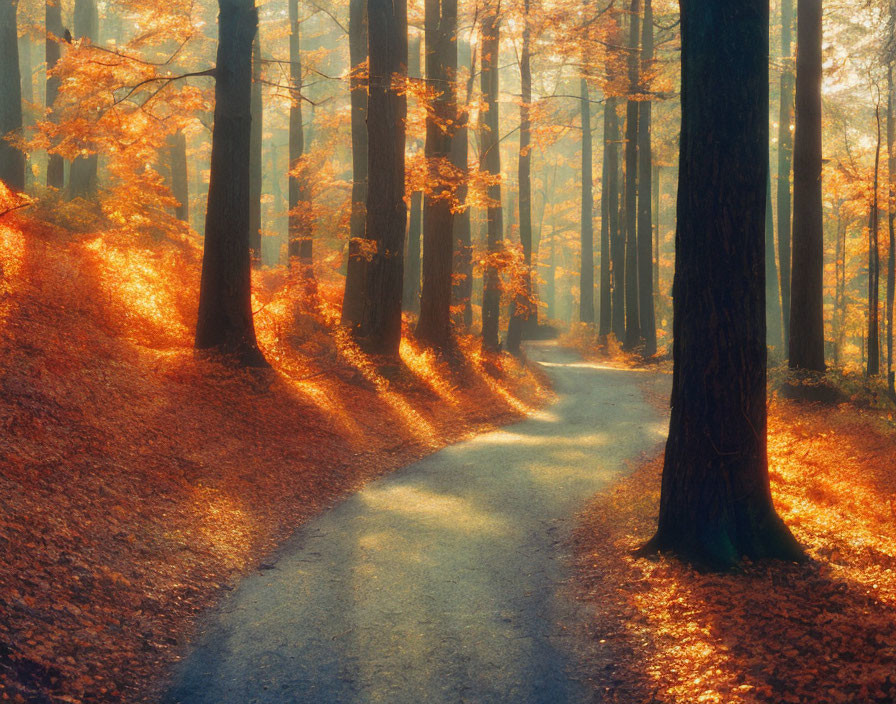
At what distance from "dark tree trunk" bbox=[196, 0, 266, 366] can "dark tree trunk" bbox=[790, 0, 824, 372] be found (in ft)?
32.8

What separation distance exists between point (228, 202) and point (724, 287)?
891 centimetres

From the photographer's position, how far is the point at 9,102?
18.0 metres

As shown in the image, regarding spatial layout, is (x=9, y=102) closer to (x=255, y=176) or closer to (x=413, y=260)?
(x=255, y=176)

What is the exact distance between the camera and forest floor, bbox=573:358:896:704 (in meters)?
4.13

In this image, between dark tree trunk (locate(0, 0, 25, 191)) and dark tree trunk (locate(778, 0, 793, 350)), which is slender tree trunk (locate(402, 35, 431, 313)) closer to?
dark tree trunk (locate(0, 0, 25, 191))

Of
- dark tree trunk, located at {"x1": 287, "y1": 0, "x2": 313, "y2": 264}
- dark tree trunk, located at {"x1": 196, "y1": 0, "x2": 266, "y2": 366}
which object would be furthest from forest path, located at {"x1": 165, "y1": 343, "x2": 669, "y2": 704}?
dark tree trunk, located at {"x1": 287, "y1": 0, "x2": 313, "y2": 264}

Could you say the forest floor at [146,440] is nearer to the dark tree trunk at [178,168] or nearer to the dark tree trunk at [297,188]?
the dark tree trunk at [297,188]

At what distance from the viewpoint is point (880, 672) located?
3.98 meters

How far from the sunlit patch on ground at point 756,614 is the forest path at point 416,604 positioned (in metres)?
0.34

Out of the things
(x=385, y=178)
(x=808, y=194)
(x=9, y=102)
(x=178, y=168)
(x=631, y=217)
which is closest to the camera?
(x=808, y=194)

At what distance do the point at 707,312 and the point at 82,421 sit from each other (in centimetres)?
651

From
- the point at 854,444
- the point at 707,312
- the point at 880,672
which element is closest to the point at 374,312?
the point at 854,444

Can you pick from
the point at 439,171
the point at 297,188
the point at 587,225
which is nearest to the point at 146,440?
the point at 439,171

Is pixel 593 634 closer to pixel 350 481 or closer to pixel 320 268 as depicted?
pixel 350 481
